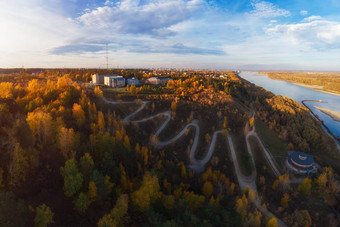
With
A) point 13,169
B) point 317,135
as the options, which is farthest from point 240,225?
point 317,135

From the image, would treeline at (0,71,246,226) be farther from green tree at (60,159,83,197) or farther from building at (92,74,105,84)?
building at (92,74,105,84)

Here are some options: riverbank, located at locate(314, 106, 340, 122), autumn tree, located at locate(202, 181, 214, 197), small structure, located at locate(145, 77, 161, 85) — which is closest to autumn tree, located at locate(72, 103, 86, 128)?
autumn tree, located at locate(202, 181, 214, 197)

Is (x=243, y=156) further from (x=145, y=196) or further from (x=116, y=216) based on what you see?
(x=116, y=216)

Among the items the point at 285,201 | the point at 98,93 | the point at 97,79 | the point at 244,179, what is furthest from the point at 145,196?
the point at 97,79

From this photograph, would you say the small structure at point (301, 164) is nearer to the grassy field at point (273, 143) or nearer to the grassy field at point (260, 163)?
the grassy field at point (273, 143)

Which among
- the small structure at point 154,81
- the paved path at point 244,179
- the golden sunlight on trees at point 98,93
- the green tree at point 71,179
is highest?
the small structure at point 154,81

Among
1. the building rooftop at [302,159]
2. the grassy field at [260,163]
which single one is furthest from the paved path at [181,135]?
the building rooftop at [302,159]
